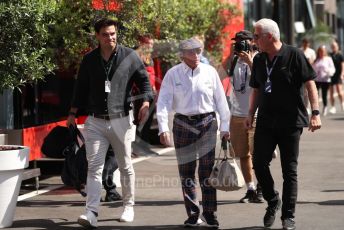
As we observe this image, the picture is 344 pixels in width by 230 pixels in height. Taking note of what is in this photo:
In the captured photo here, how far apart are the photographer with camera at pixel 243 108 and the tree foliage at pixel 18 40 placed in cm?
211

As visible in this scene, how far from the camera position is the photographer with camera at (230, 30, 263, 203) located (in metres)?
9.79

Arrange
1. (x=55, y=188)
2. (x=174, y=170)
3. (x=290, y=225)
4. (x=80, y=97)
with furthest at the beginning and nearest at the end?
(x=174, y=170) → (x=55, y=188) → (x=80, y=97) → (x=290, y=225)

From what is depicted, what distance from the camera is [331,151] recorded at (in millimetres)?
15031

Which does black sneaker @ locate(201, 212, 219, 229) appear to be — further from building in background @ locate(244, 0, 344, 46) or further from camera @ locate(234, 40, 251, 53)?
building in background @ locate(244, 0, 344, 46)

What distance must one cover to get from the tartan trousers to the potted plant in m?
1.43

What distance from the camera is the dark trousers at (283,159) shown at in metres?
8.15

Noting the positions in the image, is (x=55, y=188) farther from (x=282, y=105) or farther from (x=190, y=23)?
(x=190, y=23)

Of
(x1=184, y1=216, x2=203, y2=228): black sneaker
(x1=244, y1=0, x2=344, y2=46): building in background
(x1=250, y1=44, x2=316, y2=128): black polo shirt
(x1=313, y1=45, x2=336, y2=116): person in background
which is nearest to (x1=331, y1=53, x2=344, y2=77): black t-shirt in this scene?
(x1=313, y1=45, x2=336, y2=116): person in background

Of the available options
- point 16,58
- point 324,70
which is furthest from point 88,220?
point 324,70

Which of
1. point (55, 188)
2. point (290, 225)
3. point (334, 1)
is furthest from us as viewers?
point (334, 1)

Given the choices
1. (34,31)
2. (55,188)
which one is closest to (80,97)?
(34,31)

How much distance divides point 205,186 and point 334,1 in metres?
61.0

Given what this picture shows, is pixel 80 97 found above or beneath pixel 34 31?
beneath

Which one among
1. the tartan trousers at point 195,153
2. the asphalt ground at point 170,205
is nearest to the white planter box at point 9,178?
the asphalt ground at point 170,205
